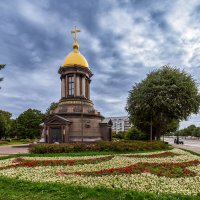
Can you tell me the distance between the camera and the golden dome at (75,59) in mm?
37728

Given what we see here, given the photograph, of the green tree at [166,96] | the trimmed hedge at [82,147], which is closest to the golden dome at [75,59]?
the green tree at [166,96]

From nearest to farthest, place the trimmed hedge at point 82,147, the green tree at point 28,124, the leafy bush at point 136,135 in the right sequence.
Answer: the trimmed hedge at point 82,147 < the leafy bush at point 136,135 < the green tree at point 28,124

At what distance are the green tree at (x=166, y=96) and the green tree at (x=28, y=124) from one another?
114 ft

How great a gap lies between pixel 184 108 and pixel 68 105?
1800 cm

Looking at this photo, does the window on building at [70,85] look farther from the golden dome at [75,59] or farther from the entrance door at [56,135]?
the entrance door at [56,135]

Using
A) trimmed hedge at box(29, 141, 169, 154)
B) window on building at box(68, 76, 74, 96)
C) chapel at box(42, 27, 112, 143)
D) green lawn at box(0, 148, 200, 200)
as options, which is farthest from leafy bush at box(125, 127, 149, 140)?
green lawn at box(0, 148, 200, 200)

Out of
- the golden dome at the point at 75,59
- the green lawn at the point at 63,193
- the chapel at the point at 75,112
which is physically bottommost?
the green lawn at the point at 63,193

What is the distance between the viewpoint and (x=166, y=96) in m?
31.1

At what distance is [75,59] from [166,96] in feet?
55.0

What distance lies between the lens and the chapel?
32.8 metres

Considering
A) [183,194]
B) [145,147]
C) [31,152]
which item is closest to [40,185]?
[183,194]

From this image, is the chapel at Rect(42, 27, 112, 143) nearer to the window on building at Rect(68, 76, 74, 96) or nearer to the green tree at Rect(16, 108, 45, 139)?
the window on building at Rect(68, 76, 74, 96)

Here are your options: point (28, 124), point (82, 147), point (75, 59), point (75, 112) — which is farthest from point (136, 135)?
point (82, 147)

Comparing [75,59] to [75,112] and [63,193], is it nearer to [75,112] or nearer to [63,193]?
[75,112]
